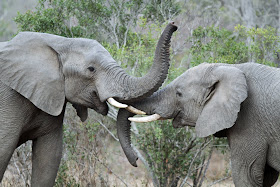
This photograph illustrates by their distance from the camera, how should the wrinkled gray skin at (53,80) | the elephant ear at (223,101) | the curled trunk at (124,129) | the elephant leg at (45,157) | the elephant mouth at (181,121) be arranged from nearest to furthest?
the elephant ear at (223,101) < the wrinkled gray skin at (53,80) < the elephant mouth at (181,121) < the curled trunk at (124,129) < the elephant leg at (45,157)

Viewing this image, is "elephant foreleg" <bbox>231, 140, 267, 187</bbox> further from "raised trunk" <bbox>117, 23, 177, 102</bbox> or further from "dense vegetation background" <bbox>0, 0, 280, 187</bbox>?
"dense vegetation background" <bbox>0, 0, 280, 187</bbox>

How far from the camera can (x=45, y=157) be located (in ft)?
18.9

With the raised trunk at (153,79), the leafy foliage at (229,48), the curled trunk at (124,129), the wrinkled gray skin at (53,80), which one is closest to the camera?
the raised trunk at (153,79)

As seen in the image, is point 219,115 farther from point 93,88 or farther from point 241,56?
point 241,56

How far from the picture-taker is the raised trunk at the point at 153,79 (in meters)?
5.08

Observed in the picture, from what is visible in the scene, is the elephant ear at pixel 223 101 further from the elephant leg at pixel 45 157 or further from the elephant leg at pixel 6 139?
the elephant leg at pixel 6 139

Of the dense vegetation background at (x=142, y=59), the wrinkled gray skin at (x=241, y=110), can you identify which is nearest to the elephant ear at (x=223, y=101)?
the wrinkled gray skin at (x=241, y=110)

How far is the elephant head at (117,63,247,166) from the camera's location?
4.91m

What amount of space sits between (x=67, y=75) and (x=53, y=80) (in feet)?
0.51

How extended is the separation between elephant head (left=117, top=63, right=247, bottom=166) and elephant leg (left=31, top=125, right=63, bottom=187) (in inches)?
30.2

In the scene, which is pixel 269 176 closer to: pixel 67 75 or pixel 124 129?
pixel 124 129

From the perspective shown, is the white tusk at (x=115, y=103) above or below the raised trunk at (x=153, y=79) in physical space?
below

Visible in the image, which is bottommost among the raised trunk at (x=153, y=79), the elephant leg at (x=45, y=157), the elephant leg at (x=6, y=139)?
the elephant leg at (x=45, y=157)

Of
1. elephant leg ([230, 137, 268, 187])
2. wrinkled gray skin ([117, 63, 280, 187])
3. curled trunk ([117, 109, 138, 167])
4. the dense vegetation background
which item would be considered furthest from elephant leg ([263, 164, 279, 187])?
the dense vegetation background
